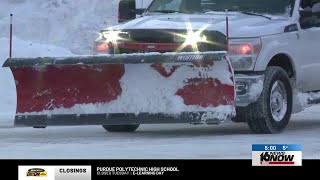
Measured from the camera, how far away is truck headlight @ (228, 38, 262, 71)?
10.0 metres

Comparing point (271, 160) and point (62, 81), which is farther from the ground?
point (62, 81)

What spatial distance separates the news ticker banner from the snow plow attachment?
9.29 feet

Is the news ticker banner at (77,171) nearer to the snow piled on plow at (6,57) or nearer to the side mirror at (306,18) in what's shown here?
the side mirror at (306,18)

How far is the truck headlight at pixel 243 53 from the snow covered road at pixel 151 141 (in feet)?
2.33

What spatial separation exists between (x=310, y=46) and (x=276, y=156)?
383cm

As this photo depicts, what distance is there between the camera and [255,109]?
10.0 meters

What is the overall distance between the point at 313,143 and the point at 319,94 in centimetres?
199

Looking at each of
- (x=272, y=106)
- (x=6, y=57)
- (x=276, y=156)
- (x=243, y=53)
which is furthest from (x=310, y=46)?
(x=6, y=57)

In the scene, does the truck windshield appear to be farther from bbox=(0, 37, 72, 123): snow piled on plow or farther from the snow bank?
the snow bank

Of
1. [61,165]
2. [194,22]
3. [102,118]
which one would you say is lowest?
[61,165]

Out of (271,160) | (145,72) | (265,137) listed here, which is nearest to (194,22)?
(145,72)

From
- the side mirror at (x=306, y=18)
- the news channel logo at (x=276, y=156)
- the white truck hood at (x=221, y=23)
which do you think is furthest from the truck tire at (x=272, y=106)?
the news channel logo at (x=276, y=156)

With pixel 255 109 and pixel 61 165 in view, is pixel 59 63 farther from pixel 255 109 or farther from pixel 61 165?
pixel 61 165

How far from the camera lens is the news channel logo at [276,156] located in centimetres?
729
